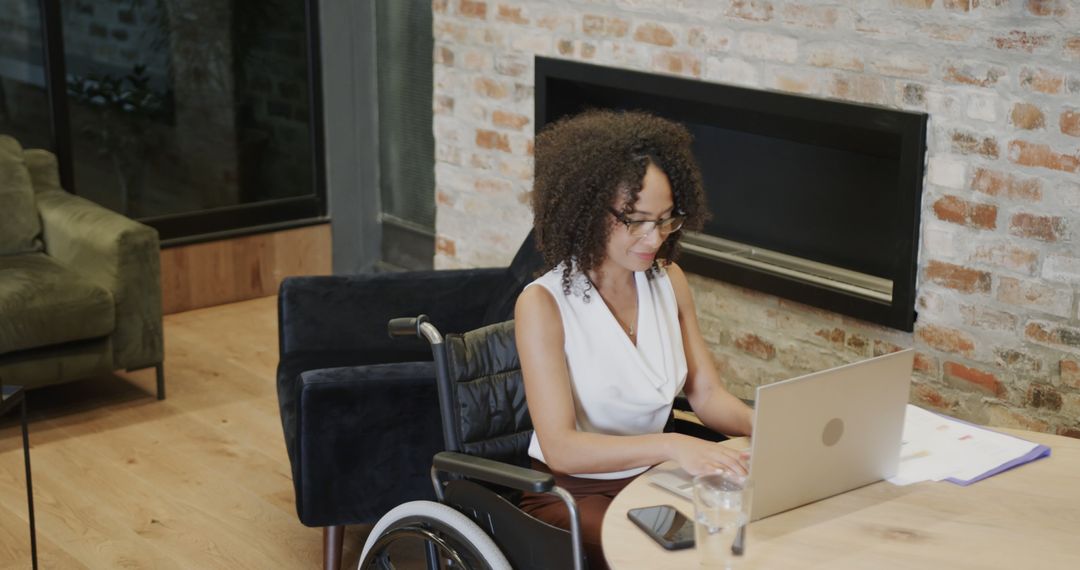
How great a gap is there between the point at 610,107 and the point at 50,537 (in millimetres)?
2048

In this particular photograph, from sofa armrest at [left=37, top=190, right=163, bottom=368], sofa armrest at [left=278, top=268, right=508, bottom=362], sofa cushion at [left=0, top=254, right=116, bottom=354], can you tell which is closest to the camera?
sofa armrest at [left=278, top=268, right=508, bottom=362]

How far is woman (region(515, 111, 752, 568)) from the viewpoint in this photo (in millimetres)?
2102

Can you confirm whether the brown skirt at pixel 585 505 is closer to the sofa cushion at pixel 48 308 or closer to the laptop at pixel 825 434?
the laptop at pixel 825 434

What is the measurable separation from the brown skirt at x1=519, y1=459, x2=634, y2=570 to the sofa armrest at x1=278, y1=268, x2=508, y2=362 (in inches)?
47.5

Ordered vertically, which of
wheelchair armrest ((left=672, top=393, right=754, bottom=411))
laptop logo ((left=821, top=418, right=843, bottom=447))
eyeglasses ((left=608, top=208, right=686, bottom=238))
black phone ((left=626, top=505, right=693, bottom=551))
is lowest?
wheelchair armrest ((left=672, top=393, right=754, bottom=411))

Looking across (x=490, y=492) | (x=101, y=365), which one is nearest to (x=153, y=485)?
(x=101, y=365)

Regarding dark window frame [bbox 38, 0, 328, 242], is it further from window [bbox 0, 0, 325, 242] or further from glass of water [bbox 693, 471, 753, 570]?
glass of water [bbox 693, 471, 753, 570]

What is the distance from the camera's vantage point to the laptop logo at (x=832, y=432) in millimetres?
1785

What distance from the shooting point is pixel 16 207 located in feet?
13.3

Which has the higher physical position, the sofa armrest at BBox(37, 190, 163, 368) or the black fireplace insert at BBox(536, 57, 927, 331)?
the black fireplace insert at BBox(536, 57, 927, 331)

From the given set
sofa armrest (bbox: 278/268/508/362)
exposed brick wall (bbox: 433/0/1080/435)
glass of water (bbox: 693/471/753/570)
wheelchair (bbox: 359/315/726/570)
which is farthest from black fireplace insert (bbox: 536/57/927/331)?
glass of water (bbox: 693/471/753/570)

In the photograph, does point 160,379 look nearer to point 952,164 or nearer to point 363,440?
point 363,440

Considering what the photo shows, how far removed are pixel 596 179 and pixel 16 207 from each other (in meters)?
2.56

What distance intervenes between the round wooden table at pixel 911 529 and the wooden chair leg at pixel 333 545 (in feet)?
3.72
